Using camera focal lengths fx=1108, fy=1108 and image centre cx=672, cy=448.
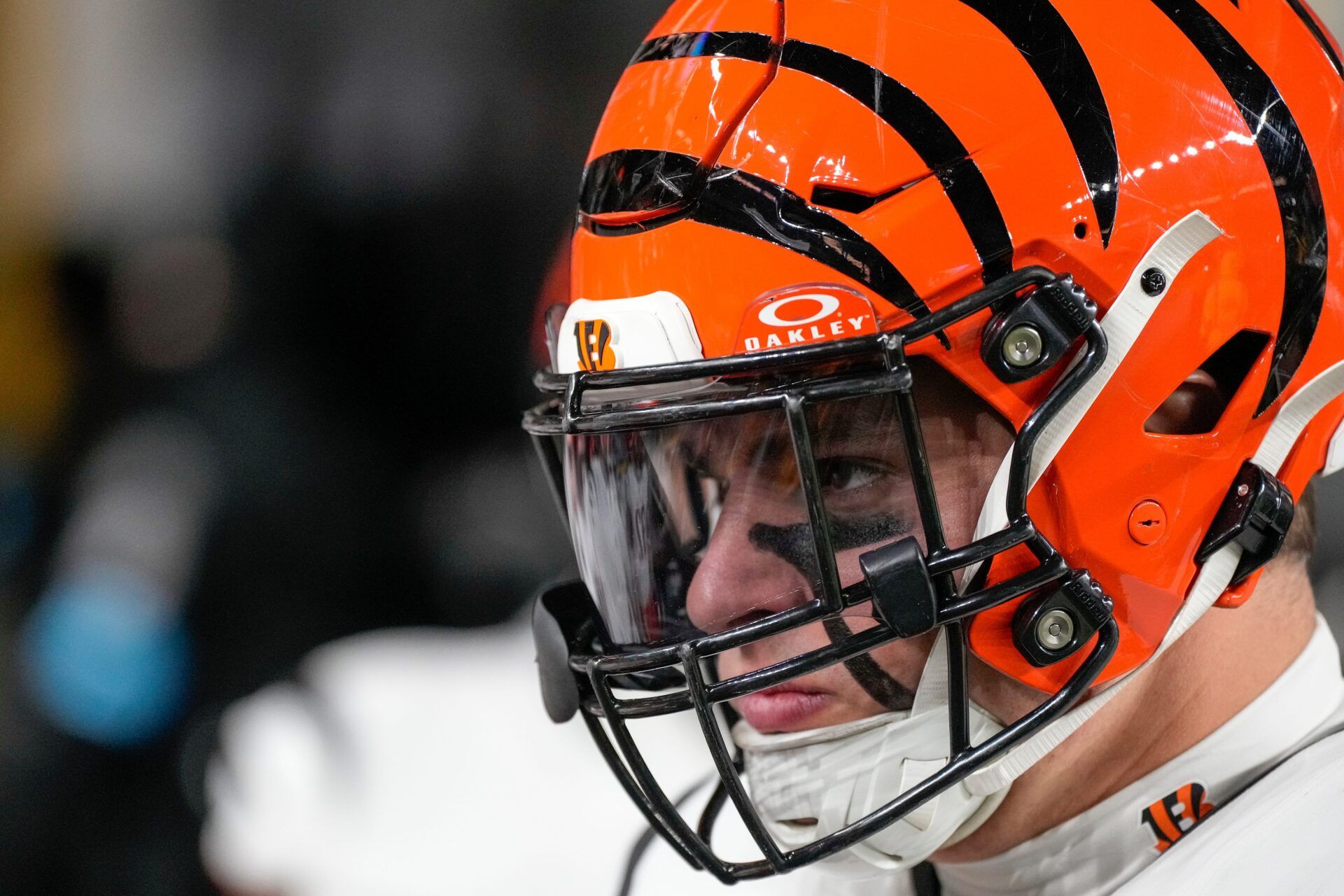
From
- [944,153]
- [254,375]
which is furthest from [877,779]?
[254,375]

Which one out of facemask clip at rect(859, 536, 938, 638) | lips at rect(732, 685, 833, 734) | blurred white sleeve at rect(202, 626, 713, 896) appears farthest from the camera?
blurred white sleeve at rect(202, 626, 713, 896)

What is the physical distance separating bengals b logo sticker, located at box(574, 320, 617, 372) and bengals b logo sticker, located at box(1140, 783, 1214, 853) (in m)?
0.52

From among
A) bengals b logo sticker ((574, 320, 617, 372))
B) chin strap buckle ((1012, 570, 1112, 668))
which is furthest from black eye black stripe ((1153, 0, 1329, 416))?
bengals b logo sticker ((574, 320, 617, 372))

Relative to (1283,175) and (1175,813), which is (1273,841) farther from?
(1283,175)

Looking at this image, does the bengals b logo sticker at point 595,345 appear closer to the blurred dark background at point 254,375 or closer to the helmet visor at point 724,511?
the helmet visor at point 724,511

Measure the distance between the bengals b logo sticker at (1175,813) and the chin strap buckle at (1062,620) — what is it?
0.19 meters

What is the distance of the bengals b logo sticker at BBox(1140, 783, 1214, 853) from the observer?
824mm

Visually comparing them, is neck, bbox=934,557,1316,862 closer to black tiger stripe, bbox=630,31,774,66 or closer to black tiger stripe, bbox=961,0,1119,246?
black tiger stripe, bbox=961,0,1119,246

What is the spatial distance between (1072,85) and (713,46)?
0.25 m

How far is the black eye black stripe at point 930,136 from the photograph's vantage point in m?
Result: 0.70

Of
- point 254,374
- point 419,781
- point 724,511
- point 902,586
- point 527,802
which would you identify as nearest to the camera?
point 902,586

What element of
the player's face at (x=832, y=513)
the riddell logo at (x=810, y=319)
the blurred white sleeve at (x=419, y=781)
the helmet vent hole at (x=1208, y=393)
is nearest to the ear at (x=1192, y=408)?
the helmet vent hole at (x=1208, y=393)

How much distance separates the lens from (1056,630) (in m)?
0.74

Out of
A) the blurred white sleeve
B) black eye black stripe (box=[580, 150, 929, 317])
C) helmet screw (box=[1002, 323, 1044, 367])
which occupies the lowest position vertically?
the blurred white sleeve
